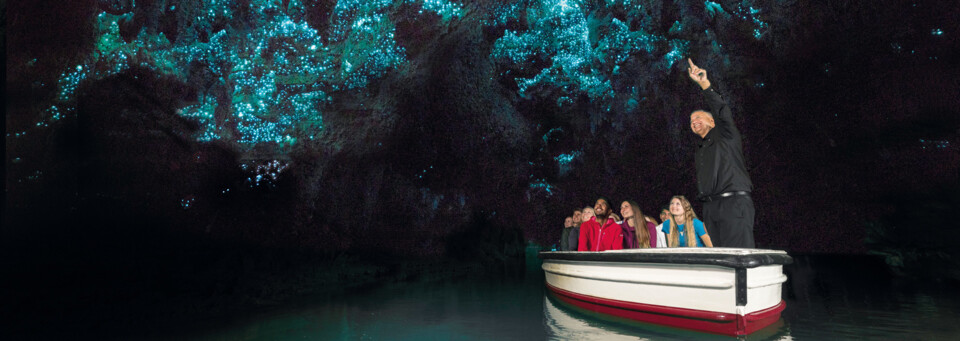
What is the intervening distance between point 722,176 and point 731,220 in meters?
0.47

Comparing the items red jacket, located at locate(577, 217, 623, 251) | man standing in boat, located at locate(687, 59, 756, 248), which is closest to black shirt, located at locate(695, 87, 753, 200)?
man standing in boat, located at locate(687, 59, 756, 248)

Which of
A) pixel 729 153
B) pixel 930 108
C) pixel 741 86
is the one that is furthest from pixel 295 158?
pixel 930 108

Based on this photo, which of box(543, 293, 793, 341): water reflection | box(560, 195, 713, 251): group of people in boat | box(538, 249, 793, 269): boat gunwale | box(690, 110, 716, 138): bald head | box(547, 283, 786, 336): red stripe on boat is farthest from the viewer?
box(560, 195, 713, 251): group of people in boat

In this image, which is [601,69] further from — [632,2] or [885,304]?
[885,304]

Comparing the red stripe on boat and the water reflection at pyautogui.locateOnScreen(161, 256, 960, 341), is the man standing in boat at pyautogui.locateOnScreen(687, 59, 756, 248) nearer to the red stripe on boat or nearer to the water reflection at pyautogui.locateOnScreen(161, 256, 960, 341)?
the red stripe on boat

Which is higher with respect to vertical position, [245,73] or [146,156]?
[245,73]

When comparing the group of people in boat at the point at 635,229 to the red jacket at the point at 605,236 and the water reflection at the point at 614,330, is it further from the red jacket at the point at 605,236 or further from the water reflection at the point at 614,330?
the water reflection at the point at 614,330

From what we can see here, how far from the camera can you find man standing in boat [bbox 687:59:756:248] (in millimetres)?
5328

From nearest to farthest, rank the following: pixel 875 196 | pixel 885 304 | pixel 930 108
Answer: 1. pixel 885 304
2. pixel 930 108
3. pixel 875 196

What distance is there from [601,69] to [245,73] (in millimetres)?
11186

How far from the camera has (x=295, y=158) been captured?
1791 centimetres

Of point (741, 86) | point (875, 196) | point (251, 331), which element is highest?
point (741, 86)

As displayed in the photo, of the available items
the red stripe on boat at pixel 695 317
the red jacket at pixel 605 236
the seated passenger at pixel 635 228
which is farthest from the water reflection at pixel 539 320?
the seated passenger at pixel 635 228

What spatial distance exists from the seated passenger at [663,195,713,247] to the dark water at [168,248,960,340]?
1.45 meters
